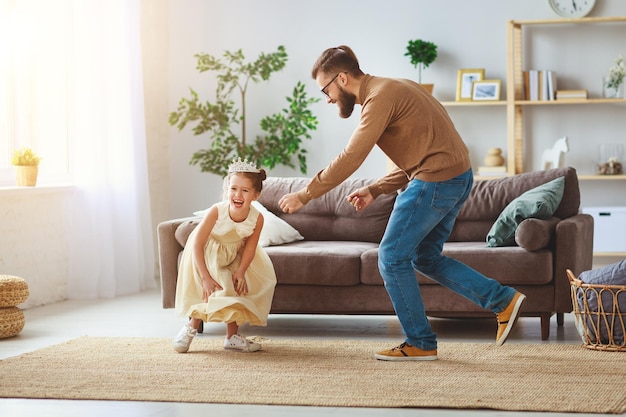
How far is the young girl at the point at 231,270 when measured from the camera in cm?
387

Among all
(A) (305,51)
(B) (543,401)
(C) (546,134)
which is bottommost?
(B) (543,401)

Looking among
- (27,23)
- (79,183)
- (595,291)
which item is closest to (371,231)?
(595,291)

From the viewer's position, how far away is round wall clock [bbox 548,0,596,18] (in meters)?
6.80

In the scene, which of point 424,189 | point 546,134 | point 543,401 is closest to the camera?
point 543,401

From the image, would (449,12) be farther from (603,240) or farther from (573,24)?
(603,240)

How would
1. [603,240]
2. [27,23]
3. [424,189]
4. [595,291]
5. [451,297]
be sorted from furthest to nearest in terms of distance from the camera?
1. [603,240]
2. [27,23]
3. [451,297]
4. [595,291]
5. [424,189]

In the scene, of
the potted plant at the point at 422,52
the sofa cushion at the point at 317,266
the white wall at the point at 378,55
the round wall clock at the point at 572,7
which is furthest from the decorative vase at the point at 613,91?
the sofa cushion at the point at 317,266

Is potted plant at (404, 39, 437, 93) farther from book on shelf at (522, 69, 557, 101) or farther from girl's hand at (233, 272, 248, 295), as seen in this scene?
girl's hand at (233, 272, 248, 295)

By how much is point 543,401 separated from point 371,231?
6.95 feet

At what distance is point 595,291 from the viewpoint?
382 centimetres

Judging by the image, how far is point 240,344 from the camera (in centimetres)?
391

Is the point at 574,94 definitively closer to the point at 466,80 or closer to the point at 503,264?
the point at 466,80

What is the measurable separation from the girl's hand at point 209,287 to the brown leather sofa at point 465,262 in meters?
0.55

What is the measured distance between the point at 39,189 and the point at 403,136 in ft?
9.42
